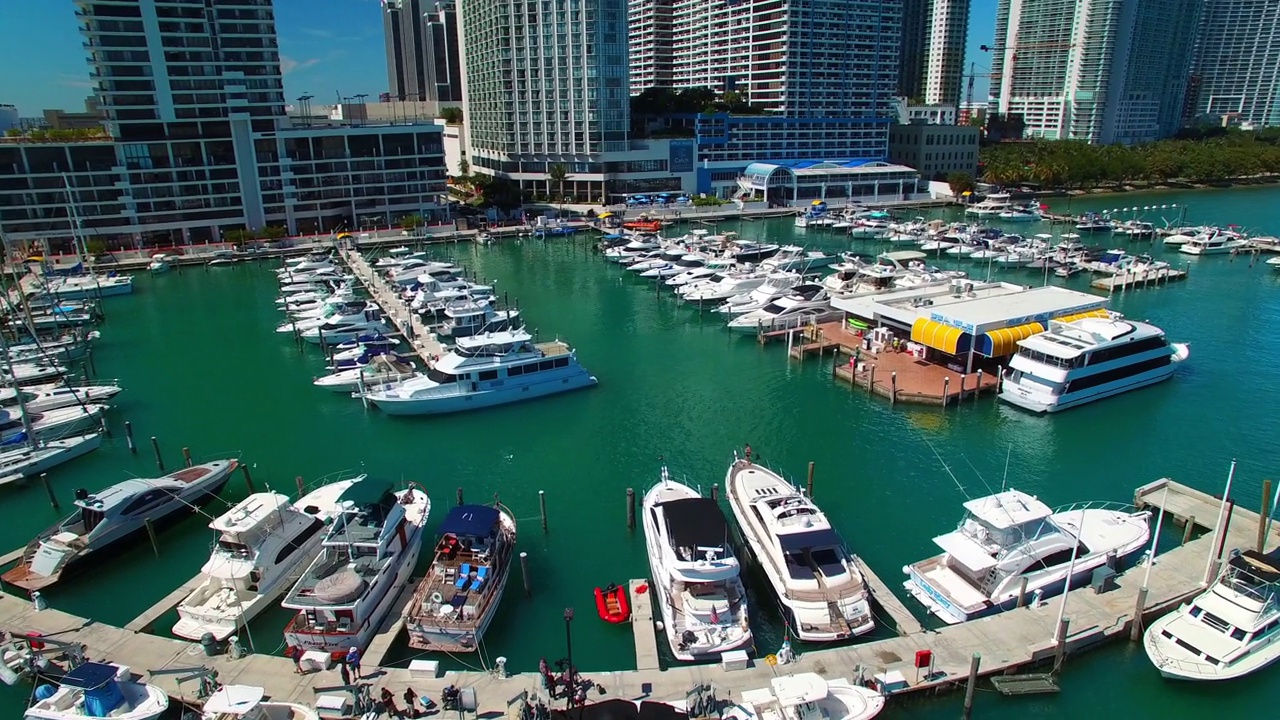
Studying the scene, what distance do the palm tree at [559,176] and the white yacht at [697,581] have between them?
320ft

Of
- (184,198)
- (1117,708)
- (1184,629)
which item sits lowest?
(1117,708)

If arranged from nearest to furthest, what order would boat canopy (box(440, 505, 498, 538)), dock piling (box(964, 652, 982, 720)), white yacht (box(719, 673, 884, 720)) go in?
white yacht (box(719, 673, 884, 720))
dock piling (box(964, 652, 982, 720))
boat canopy (box(440, 505, 498, 538))

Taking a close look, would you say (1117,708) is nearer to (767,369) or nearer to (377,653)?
(377,653)

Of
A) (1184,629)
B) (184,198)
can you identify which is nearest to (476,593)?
(1184,629)

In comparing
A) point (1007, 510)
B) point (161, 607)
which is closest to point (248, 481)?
point (161, 607)

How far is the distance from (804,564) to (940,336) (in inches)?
1040

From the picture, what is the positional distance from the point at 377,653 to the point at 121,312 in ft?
197

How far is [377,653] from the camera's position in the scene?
23656mm

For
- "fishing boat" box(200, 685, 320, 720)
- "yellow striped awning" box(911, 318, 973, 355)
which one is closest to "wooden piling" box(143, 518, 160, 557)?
"fishing boat" box(200, 685, 320, 720)

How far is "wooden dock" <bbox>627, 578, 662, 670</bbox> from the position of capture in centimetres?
2308

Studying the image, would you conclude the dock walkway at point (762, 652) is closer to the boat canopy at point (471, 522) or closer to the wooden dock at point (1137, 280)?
the boat canopy at point (471, 522)

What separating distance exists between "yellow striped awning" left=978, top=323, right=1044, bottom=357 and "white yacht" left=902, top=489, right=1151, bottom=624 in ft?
62.0

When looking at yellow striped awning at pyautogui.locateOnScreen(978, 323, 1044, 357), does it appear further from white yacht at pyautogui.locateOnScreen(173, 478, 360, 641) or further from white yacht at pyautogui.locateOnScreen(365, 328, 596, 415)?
white yacht at pyautogui.locateOnScreen(173, 478, 360, 641)

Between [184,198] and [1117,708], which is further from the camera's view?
[184,198]
